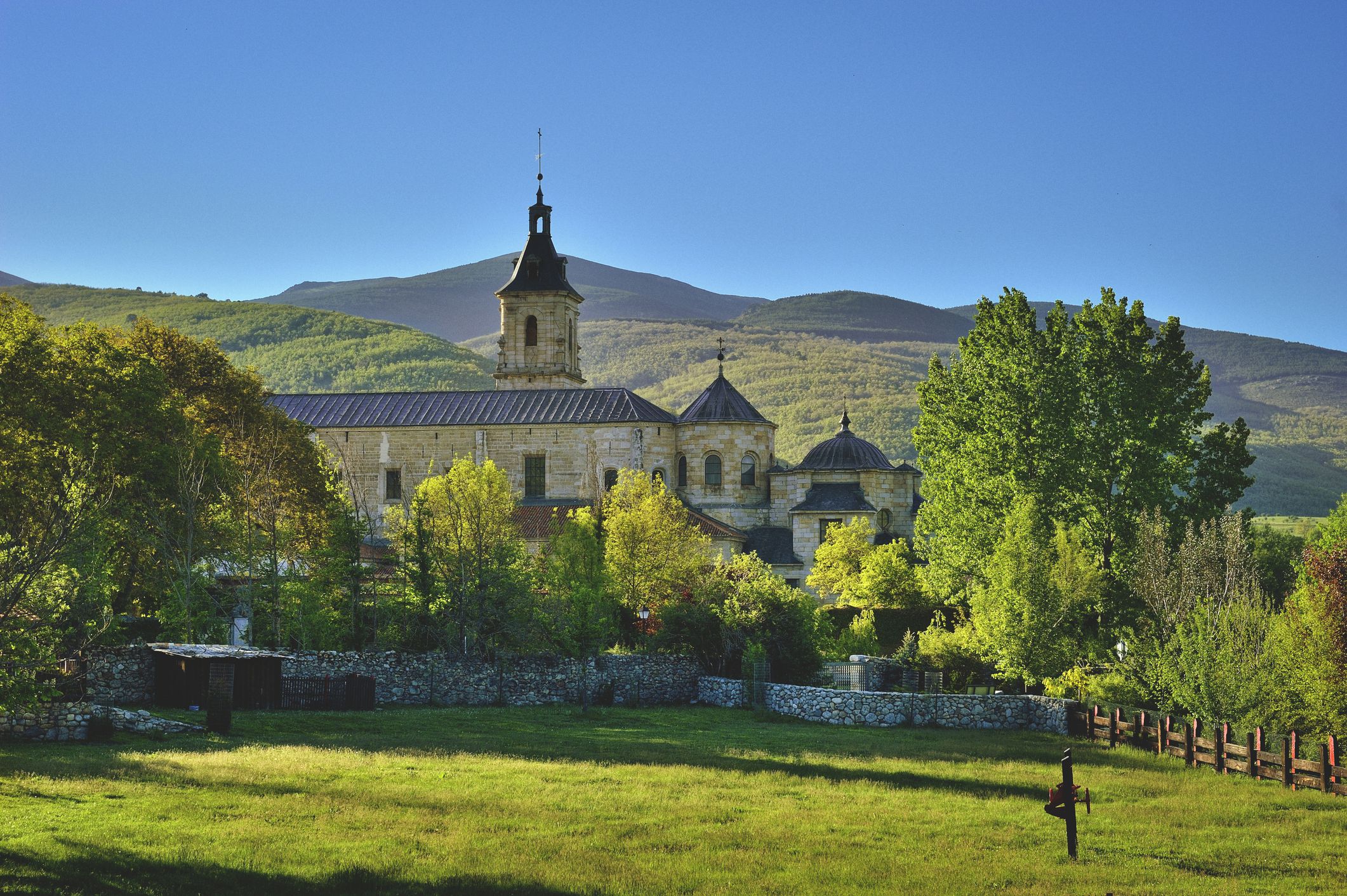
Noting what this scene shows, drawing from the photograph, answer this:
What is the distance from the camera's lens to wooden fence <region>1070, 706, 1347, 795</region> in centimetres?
2122

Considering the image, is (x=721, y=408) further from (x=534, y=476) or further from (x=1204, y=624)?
(x=1204, y=624)

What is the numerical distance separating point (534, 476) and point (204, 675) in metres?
36.8

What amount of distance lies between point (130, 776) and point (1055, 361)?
27896mm

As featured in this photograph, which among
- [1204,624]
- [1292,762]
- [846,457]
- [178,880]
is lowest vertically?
[1292,762]

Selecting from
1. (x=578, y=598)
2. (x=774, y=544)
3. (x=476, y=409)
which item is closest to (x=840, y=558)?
(x=774, y=544)

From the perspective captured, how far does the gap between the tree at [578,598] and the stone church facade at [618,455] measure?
39.0ft

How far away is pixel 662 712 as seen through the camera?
32281 mm

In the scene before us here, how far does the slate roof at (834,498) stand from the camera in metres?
58.1

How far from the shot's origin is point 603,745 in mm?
25031

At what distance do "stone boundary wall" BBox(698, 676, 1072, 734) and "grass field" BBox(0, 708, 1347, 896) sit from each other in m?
4.85

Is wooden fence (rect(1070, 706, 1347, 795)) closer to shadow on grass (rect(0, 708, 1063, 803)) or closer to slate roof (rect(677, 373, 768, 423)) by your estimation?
shadow on grass (rect(0, 708, 1063, 803))

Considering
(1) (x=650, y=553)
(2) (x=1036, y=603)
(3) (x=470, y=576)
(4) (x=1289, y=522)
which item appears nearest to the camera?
(2) (x=1036, y=603)

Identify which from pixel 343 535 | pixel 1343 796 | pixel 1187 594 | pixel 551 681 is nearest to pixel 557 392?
pixel 343 535

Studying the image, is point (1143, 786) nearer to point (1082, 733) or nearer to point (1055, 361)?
point (1082, 733)
